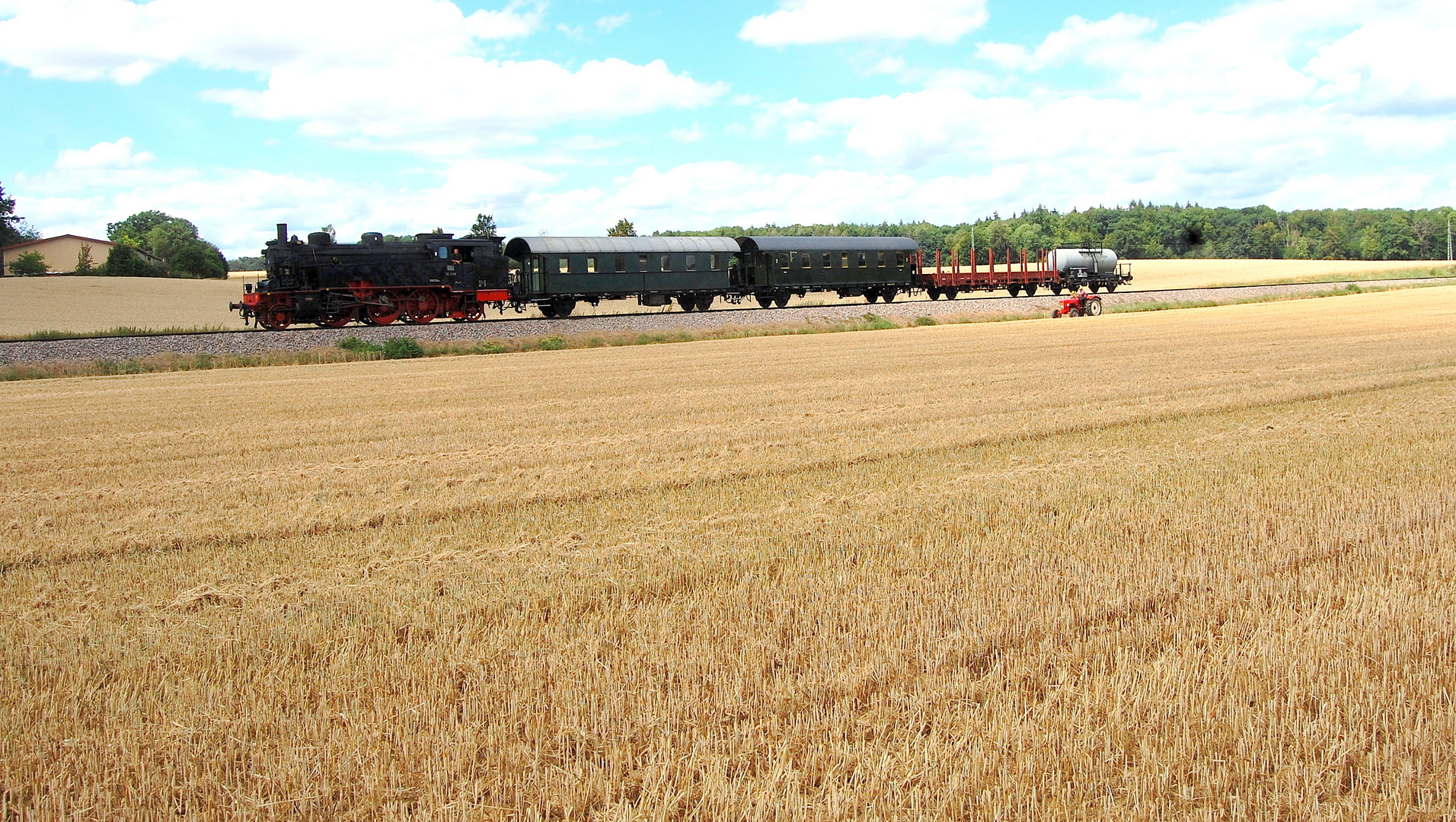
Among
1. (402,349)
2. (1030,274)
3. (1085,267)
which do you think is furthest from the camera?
(1085,267)

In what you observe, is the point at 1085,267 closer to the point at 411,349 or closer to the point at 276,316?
the point at 411,349

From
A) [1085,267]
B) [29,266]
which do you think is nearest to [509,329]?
[1085,267]

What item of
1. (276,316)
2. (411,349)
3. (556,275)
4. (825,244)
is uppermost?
(825,244)

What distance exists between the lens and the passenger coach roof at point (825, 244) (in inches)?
1913

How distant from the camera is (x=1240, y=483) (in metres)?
9.87

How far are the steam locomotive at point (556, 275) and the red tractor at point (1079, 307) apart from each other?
834 cm

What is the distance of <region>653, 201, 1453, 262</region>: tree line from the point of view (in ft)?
517

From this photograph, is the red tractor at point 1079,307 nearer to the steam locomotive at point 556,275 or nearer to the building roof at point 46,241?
the steam locomotive at point 556,275

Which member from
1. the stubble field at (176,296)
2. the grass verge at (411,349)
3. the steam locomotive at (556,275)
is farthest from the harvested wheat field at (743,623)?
the stubble field at (176,296)

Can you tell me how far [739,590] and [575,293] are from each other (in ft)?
124

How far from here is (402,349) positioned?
31.6 meters

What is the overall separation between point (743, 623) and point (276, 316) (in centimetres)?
3520

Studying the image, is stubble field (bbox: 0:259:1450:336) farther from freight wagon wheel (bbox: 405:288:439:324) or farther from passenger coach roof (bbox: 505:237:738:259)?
freight wagon wheel (bbox: 405:288:439:324)

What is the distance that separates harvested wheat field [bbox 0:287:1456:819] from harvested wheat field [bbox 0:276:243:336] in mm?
39249
